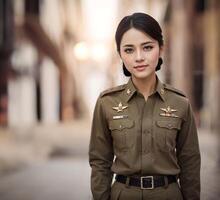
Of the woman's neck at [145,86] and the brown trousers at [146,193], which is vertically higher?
the woman's neck at [145,86]

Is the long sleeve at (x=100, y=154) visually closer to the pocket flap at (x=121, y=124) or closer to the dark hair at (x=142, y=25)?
the pocket flap at (x=121, y=124)

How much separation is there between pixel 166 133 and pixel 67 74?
72.2 inches

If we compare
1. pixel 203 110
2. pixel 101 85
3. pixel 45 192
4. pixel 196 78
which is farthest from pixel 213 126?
pixel 45 192

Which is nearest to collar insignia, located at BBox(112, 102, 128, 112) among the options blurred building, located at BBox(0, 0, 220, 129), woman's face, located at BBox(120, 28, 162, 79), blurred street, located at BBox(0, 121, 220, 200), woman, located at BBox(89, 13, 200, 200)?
woman, located at BBox(89, 13, 200, 200)

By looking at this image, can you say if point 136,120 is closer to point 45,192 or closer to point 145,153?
point 145,153

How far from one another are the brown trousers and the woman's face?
34cm

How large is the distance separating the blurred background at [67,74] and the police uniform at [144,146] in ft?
4.20

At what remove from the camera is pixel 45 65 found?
3.06 m

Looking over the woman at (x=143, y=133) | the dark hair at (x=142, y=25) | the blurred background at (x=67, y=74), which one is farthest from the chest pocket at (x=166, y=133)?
the blurred background at (x=67, y=74)

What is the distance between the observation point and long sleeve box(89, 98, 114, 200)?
1.30 metres

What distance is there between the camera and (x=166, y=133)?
1.24m

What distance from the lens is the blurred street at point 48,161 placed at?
2582mm

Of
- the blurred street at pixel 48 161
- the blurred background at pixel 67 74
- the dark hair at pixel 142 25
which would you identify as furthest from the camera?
the blurred background at pixel 67 74

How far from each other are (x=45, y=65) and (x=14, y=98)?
0.33 meters
